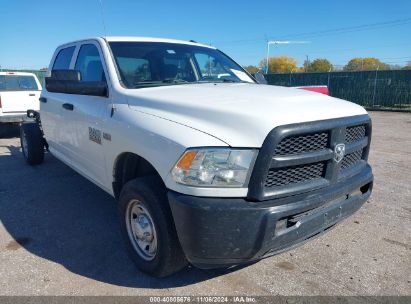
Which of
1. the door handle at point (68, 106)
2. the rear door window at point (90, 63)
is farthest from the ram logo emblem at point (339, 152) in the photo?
the door handle at point (68, 106)

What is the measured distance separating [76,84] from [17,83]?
26.3 ft

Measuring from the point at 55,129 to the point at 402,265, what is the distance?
432cm

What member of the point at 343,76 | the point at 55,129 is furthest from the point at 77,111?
the point at 343,76

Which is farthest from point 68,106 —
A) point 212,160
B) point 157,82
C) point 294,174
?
point 294,174

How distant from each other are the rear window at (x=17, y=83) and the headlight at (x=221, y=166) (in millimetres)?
9374

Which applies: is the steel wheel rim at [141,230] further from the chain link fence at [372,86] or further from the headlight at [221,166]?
the chain link fence at [372,86]

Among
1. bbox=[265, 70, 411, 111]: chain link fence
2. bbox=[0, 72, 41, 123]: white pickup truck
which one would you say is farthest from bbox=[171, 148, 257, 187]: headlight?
bbox=[265, 70, 411, 111]: chain link fence

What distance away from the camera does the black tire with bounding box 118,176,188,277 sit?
2596mm

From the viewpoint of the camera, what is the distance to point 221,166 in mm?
2314

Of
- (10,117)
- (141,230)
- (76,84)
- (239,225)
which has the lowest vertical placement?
(141,230)

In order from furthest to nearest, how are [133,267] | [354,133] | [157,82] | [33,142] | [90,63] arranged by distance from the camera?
[33,142], [90,63], [157,82], [133,267], [354,133]

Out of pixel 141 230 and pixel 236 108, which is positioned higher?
pixel 236 108

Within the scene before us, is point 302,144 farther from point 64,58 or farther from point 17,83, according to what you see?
point 17,83

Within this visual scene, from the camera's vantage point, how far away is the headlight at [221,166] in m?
2.31
